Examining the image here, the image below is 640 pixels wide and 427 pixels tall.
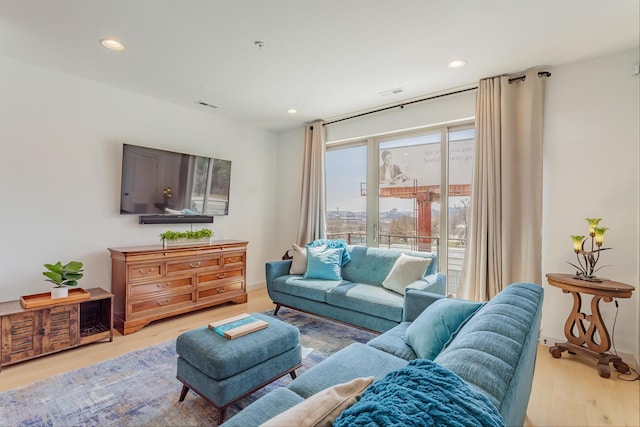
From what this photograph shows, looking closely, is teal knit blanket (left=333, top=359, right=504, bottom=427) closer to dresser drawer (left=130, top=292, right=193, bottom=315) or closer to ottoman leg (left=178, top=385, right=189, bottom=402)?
ottoman leg (left=178, top=385, right=189, bottom=402)

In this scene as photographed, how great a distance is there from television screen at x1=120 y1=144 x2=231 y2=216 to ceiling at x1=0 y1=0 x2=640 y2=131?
848 mm

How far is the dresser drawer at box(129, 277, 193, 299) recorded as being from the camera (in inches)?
126

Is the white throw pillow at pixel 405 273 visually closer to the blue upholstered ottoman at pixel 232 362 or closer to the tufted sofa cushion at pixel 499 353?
the blue upholstered ottoman at pixel 232 362

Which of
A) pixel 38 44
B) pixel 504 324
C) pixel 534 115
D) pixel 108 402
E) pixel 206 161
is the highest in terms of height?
pixel 38 44

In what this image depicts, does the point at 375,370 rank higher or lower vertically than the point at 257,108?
lower

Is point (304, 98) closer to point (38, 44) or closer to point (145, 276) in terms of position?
point (38, 44)

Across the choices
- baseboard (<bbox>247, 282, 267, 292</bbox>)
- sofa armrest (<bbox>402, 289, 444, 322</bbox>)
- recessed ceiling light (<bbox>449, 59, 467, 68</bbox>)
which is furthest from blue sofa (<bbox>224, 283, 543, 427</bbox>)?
baseboard (<bbox>247, 282, 267, 292</bbox>)

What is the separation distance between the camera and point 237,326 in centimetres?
209

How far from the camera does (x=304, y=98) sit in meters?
3.78

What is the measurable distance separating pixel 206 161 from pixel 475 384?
4.13m

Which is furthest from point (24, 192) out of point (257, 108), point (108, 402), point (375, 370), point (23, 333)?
point (375, 370)

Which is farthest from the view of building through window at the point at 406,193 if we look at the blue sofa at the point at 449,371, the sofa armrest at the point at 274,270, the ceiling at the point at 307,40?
the blue sofa at the point at 449,371

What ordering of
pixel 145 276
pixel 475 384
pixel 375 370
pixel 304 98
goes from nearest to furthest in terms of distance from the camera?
pixel 475 384
pixel 375 370
pixel 145 276
pixel 304 98

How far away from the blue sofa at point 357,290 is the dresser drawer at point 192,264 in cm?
77
